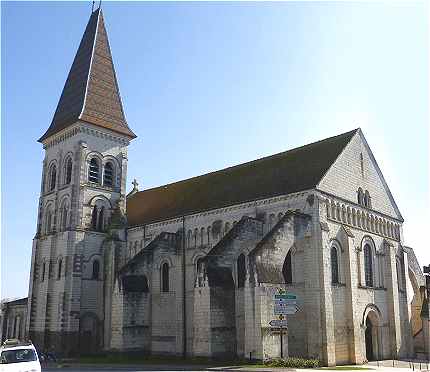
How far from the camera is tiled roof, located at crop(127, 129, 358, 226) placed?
106 ft

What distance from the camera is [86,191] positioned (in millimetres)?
41875

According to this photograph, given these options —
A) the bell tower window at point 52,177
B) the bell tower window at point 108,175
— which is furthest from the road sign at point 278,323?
the bell tower window at point 52,177

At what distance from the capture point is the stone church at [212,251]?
1119 inches

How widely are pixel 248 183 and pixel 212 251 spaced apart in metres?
7.29

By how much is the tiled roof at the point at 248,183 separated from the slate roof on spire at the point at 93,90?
7643mm

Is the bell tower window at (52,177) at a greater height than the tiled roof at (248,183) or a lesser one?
greater

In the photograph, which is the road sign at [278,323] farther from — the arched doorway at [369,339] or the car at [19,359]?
the car at [19,359]

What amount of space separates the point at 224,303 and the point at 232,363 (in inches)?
132

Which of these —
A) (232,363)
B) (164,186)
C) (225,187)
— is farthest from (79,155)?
(232,363)

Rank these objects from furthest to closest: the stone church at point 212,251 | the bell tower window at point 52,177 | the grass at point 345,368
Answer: the bell tower window at point 52,177 → the stone church at point 212,251 → the grass at point 345,368

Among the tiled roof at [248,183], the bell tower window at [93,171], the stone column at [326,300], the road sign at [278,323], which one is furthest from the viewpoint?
the bell tower window at [93,171]

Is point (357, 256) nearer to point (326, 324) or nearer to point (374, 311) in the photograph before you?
point (374, 311)

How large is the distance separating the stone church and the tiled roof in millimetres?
145

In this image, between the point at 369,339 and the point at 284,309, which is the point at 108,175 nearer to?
the point at 284,309
